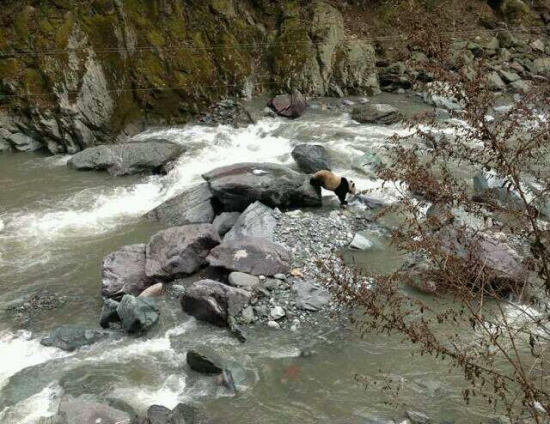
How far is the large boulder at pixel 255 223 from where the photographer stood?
33.3ft

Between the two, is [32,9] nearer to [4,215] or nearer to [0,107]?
[0,107]

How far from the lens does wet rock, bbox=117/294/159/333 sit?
8008mm

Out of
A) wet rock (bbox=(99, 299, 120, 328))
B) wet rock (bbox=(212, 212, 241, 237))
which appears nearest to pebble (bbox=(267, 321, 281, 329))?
wet rock (bbox=(99, 299, 120, 328))

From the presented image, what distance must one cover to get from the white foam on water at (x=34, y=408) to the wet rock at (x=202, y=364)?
1680 millimetres

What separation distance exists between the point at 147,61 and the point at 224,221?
30.3 feet

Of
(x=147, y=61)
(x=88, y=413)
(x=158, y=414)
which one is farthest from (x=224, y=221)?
(x=147, y=61)

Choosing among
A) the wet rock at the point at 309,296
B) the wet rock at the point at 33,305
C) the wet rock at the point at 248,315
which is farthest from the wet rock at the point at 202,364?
the wet rock at the point at 33,305

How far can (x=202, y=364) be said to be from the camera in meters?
7.16

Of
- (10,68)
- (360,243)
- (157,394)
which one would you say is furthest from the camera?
(10,68)

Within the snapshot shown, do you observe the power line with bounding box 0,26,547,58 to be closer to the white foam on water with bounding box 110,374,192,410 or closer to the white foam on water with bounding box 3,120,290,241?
the white foam on water with bounding box 3,120,290,241

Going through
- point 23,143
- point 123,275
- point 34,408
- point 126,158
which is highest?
point 23,143

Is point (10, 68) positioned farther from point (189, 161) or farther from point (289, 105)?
point (289, 105)

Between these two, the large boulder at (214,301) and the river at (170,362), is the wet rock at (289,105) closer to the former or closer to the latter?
the river at (170,362)

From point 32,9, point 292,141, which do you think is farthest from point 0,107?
point 292,141
